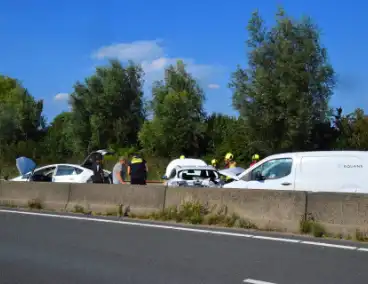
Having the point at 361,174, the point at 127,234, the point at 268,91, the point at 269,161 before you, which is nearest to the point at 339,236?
the point at 361,174

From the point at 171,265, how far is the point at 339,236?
3.63 m

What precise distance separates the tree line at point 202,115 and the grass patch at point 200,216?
76.3ft

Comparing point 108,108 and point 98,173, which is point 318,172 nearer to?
point 98,173

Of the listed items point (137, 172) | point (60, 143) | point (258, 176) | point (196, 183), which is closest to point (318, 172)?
point (258, 176)

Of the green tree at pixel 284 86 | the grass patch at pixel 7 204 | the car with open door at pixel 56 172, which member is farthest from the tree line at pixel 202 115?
the grass patch at pixel 7 204

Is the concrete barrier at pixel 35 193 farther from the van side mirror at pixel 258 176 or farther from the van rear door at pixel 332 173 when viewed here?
the van rear door at pixel 332 173

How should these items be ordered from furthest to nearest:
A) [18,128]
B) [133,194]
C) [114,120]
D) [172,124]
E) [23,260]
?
[18,128]
[114,120]
[172,124]
[133,194]
[23,260]

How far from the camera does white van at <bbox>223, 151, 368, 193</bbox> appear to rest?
11.2 metres

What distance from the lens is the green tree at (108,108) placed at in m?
53.5

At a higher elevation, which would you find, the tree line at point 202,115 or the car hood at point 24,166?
the tree line at point 202,115

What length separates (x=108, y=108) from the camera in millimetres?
53938

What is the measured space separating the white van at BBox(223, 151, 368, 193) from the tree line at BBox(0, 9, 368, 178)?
2255 centimetres

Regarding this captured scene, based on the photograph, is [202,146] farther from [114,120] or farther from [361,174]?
[361,174]

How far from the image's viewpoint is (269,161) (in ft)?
39.6
